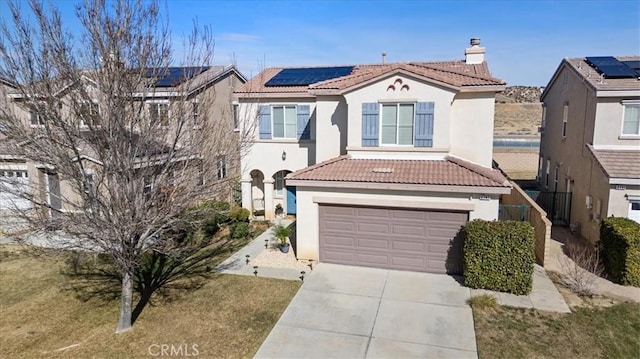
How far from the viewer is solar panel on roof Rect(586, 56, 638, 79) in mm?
17141

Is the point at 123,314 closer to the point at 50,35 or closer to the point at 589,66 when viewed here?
the point at 50,35

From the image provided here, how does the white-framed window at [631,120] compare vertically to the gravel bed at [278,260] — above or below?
above

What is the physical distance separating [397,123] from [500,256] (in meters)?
6.27

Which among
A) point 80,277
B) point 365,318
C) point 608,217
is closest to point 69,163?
point 80,277

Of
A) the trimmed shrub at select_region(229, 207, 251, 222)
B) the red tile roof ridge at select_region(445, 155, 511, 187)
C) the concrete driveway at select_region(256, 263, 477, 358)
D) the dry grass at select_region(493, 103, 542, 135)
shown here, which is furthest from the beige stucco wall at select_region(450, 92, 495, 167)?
the dry grass at select_region(493, 103, 542, 135)

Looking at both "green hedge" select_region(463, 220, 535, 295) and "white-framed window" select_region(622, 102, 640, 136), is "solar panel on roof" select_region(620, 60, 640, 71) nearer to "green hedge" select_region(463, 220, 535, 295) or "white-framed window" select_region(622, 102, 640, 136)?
"white-framed window" select_region(622, 102, 640, 136)

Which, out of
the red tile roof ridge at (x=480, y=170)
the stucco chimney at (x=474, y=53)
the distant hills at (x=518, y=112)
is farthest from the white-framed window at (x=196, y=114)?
the distant hills at (x=518, y=112)

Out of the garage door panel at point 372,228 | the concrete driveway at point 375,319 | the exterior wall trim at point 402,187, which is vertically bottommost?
the concrete driveway at point 375,319

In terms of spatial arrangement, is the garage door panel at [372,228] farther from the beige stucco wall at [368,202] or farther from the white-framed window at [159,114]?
the white-framed window at [159,114]

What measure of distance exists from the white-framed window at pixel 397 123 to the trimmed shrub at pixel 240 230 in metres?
7.27

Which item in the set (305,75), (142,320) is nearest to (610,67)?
(305,75)

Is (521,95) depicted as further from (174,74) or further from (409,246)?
(174,74)

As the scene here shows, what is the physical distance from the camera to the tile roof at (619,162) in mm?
15232

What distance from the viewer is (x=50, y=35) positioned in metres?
8.35
